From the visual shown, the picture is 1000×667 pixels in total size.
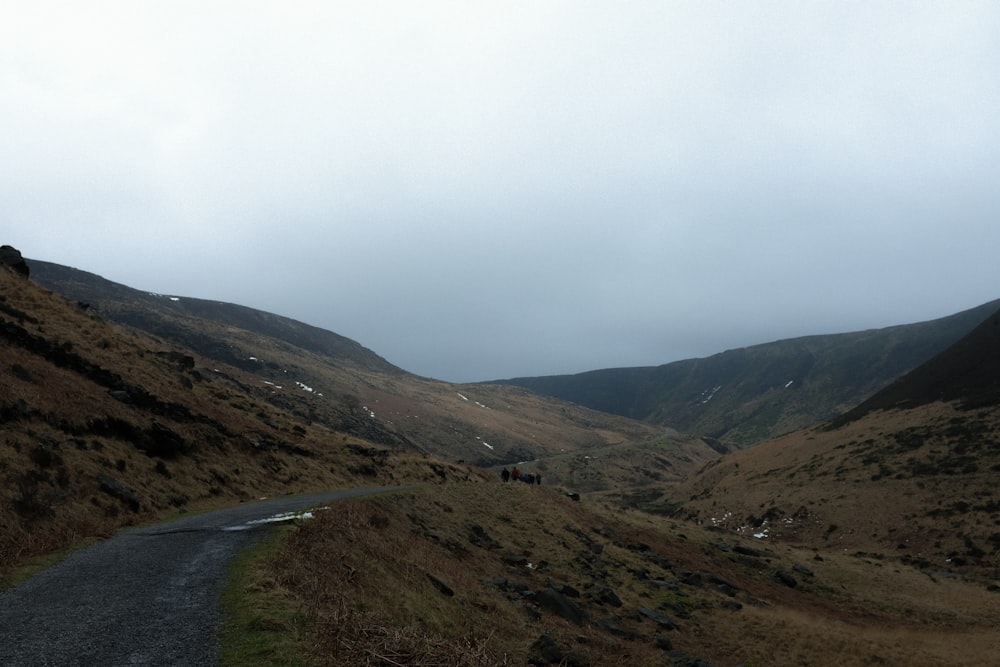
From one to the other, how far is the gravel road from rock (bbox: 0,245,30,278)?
3355cm

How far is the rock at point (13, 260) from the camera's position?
38125 mm

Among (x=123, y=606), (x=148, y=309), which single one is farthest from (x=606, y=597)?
(x=148, y=309)

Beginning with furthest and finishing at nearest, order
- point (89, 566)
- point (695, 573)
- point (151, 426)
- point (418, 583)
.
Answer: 1. point (695, 573)
2. point (151, 426)
3. point (418, 583)
4. point (89, 566)

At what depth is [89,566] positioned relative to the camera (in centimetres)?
1177

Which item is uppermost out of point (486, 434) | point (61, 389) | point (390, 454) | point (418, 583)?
→ point (61, 389)

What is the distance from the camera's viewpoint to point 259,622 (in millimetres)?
8344

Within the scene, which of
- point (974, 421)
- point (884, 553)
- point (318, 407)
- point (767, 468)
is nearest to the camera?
point (884, 553)

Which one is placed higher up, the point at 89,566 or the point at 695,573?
the point at 89,566

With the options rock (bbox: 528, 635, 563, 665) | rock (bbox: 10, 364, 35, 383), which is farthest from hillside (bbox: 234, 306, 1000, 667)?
rock (bbox: 10, 364, 35, 383)

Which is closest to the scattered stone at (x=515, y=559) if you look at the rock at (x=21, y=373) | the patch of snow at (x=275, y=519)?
the patch of snow at (x=275, y=519)

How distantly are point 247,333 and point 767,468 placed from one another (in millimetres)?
113822

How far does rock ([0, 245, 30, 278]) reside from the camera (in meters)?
38.1

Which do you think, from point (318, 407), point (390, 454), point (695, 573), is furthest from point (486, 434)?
point (695, 573)

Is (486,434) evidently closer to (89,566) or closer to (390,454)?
(390,454)
